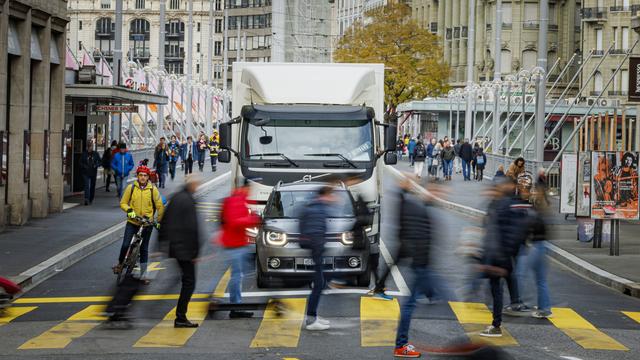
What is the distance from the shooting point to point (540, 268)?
55.1 ft

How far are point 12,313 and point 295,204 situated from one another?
458 cm

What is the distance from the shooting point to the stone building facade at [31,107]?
29.0m

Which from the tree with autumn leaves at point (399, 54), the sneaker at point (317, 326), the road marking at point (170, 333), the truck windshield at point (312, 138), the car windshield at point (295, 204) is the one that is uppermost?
the tree with autumn leaves at point (399, 54)

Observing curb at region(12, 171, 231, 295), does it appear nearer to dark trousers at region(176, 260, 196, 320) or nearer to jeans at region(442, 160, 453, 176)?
dark trousers at region(176, 260, 196, 320)

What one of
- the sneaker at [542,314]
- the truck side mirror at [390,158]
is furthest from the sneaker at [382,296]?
the truck side mirror at [390,158]

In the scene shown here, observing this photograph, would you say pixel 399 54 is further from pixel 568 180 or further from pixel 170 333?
pixel 170 333

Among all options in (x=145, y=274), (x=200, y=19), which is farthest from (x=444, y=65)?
(x=200, y=19)

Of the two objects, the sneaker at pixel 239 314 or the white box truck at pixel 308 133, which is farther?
the white box truck at pixel 308 133

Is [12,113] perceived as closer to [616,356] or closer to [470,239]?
[470,239]

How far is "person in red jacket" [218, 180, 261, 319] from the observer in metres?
16.2

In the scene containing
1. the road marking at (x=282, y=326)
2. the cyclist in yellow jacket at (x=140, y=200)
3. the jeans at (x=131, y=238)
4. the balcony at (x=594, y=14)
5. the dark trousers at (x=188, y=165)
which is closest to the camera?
the road marking at (x=282, y=326)

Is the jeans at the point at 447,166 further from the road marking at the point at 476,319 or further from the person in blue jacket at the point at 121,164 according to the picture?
the road marking at the point at 476,319

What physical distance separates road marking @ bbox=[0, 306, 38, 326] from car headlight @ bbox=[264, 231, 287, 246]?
3.35 metres

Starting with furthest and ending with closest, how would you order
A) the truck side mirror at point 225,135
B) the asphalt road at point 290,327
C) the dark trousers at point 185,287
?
the truck side mirror at point 225,135
the dark trousers at point 185,287
the asphalt road at point 290,327
